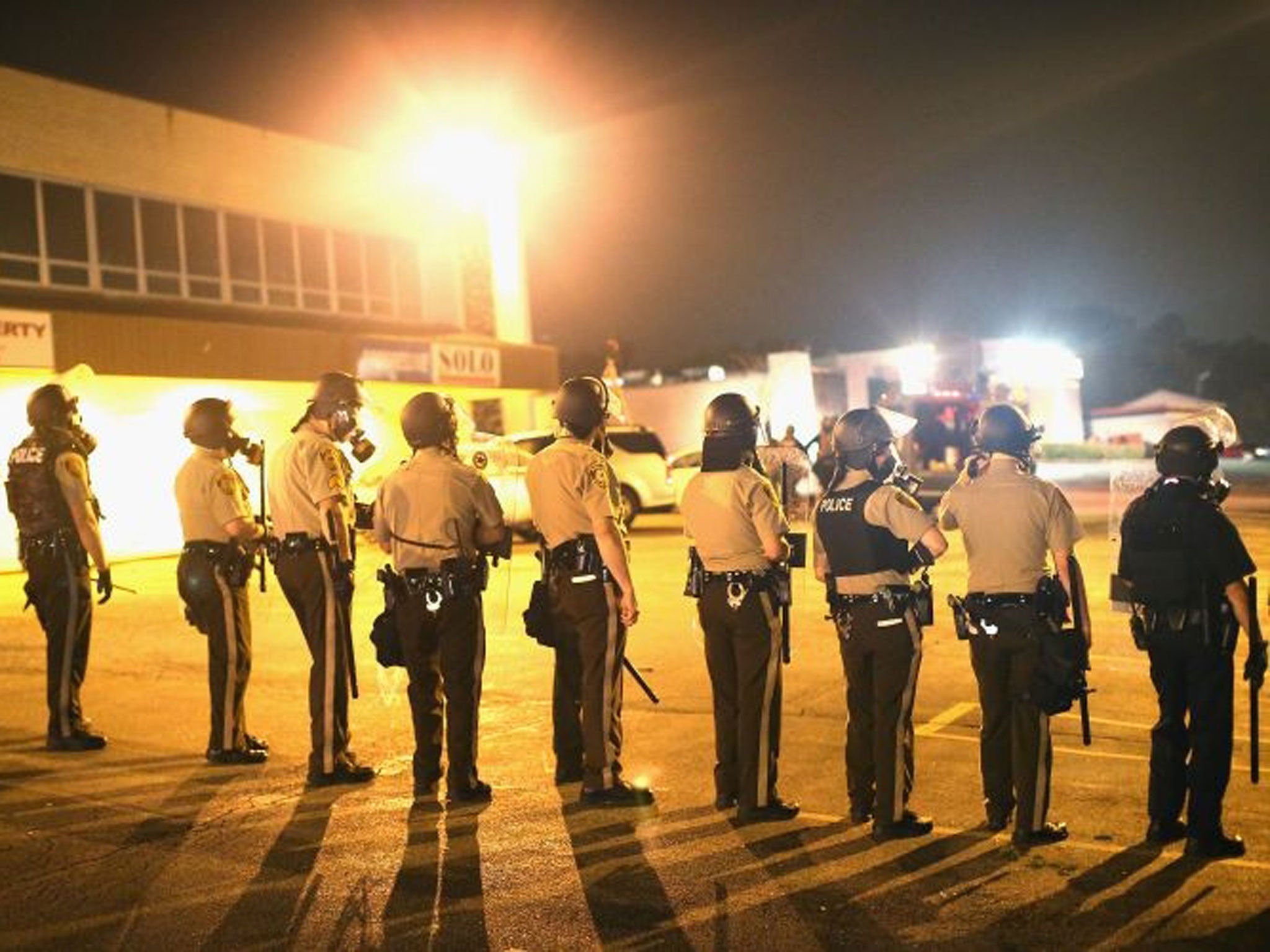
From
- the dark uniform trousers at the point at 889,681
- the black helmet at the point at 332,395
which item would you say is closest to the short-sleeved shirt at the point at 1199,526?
the dark uniform trousers at the point at 889,681

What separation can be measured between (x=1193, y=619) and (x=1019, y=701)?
774 millimetres

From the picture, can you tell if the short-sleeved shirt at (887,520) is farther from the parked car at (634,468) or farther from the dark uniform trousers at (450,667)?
the parked car at (634,468)

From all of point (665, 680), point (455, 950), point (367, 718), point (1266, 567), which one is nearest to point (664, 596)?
point (665, 680)

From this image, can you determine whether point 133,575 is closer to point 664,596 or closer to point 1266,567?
point 664,596

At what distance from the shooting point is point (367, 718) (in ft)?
27.6

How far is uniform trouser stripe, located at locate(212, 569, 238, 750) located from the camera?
716 centimetres

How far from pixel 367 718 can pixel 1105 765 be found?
4.47 meters

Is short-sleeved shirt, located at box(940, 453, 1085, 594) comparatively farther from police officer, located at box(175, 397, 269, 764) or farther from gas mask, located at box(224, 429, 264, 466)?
gas mask, located at box(224, 429, 264, 466)

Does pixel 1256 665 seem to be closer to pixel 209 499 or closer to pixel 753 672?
pixel 753 672

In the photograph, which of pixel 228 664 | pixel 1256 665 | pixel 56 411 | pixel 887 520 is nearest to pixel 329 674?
pixel 228 664

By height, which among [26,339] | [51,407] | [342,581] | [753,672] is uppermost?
[26,339]

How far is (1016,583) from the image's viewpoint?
5.51 m

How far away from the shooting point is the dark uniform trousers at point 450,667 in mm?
6355

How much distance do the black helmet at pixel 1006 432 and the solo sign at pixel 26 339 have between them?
16.7m
